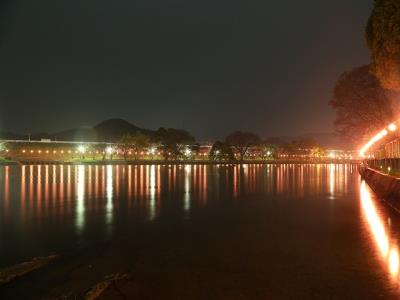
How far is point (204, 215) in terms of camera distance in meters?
13.4

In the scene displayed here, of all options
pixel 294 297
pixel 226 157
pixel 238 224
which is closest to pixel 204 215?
pixel 238 224

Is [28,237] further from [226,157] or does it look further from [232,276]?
[226,157]

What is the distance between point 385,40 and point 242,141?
Answer: 10883 centimetres

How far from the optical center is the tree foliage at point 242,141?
124m

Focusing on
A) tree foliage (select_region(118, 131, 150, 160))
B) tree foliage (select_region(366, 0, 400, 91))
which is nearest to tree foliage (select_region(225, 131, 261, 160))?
tree foliage (select_region(118, 131, 150, 160))

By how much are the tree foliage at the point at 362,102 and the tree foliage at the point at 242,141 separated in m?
80.2

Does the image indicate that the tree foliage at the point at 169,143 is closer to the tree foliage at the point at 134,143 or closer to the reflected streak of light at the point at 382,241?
the tree foliage at the point at 134,143

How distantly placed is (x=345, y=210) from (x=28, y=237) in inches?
431

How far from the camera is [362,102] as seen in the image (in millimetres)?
38250

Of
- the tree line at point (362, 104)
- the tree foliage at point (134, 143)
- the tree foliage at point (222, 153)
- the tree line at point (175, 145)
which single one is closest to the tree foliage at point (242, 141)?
the tree line at point (175, 145)

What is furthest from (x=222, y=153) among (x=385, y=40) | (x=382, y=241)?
(x=382, y=241)

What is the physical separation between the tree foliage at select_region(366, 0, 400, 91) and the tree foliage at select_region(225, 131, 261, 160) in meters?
104

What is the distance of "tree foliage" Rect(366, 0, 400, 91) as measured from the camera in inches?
607

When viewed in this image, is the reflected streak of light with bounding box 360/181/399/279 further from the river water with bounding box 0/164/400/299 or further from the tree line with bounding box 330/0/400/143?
the tree line with bounding box 330/0/400/143
